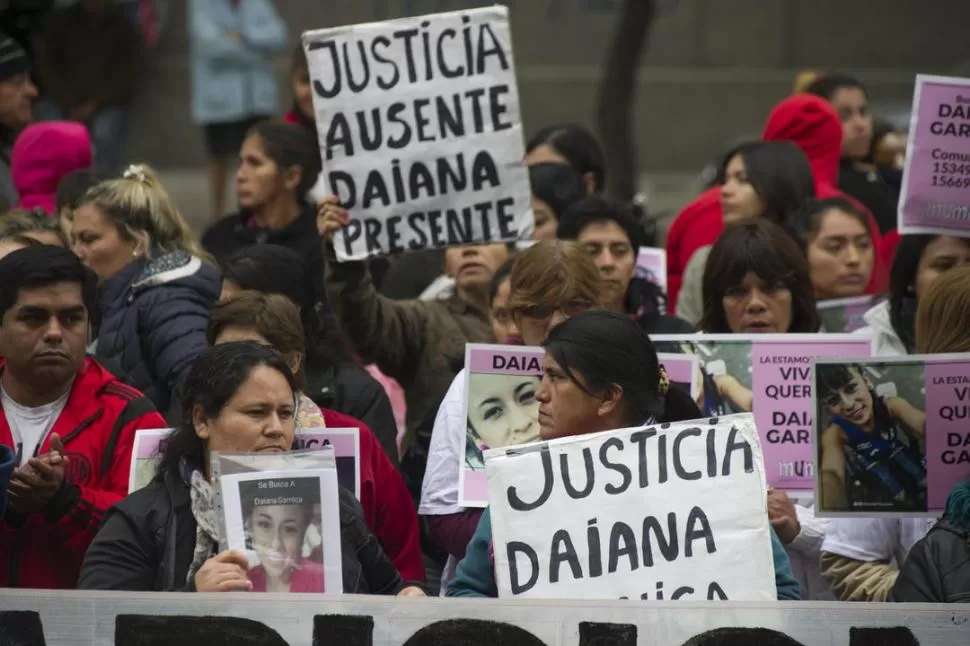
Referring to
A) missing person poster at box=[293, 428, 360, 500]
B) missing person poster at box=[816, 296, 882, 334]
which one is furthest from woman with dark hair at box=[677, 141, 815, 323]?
missing person poster at box=[293, 428, 360, 500]

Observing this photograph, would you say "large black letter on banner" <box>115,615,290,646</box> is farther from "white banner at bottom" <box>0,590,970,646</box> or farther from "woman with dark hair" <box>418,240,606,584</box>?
"woman with dark hair" <box>418,240,606,584</box>

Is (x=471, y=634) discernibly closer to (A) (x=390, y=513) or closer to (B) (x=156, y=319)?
(A) (x=390, y=513)

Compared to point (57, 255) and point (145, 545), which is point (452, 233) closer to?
point (57, 255)

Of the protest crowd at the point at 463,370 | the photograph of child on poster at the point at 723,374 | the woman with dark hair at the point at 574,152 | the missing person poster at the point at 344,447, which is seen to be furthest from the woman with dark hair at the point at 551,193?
the missing person poster at the point at 344,447

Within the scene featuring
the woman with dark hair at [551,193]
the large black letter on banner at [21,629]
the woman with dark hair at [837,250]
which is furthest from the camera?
the woman with dark hair at [551,193]

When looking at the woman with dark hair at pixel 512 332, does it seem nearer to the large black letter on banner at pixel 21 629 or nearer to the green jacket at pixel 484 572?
the green jacket at pixel 484 572

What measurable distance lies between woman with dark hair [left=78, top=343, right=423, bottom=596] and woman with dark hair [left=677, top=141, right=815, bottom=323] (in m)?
3.08

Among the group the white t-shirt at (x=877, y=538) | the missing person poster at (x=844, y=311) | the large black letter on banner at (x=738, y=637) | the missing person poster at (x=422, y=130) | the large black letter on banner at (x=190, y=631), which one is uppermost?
the missing person poster at (x=422, y=130)

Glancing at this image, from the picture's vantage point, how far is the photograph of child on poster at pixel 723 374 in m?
6.02

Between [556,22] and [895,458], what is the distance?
1234cm

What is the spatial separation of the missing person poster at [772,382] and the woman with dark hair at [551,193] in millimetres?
1791

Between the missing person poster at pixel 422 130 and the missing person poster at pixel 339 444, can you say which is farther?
the missing person poster at pixel 422 130

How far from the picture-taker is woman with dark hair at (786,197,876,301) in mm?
7398

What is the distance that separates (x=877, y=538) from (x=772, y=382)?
2.67 feet
